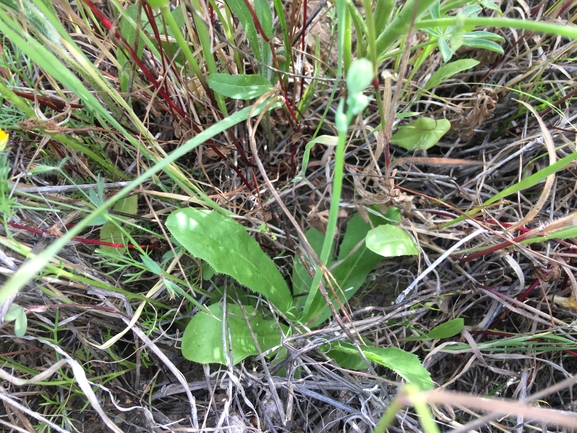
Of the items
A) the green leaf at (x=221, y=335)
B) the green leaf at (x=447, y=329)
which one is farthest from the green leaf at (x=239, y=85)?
the green leaf at (x=447, y=329)

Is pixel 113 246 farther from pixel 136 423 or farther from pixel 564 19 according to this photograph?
pixel 564 19

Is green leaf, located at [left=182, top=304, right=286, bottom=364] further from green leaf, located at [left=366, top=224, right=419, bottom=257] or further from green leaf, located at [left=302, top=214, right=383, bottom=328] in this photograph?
green leaf, located at [left=366, top=224, right=419, bottom=257]

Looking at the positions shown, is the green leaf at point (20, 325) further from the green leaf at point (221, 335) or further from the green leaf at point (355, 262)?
the green leaf at point (355, 262)

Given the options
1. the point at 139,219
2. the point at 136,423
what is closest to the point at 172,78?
the point at 139,219

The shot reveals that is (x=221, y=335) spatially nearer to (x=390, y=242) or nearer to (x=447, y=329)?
(x=390, y=242)

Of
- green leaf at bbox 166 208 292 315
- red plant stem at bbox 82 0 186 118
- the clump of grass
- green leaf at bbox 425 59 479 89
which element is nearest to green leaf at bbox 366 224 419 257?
the clump of grass

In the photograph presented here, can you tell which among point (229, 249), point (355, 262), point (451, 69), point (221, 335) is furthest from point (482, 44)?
point (221, 335)
